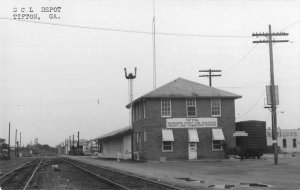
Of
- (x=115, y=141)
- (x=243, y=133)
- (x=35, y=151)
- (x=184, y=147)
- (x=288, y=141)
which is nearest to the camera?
(x=243, y=133)

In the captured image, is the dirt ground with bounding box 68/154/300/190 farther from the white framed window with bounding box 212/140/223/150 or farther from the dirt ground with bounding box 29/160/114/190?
the white framed window with bounding box 212/140/223/150

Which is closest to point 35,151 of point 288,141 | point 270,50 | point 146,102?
point 288,141

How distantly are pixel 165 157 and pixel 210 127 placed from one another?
16.7 ft

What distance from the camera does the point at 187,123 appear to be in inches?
1645

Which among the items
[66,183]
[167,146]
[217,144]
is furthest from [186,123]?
[66,183]

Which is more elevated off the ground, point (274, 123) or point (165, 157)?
point (274, 123)

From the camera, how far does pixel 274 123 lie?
1236 inches

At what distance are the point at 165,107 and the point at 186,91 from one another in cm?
268

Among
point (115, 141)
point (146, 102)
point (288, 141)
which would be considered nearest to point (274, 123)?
point (146, 102)

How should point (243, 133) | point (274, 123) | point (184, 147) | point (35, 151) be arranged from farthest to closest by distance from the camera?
point (35, 151)
point (184, 147)
point (243, 133)
point (274, 123)

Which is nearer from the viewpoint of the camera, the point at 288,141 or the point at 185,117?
the point at 185,117

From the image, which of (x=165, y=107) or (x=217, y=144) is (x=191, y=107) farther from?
(x=217, y=144)

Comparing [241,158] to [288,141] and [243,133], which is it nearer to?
[243,133]

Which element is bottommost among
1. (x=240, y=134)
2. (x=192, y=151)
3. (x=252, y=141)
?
(x=192, y=151)
